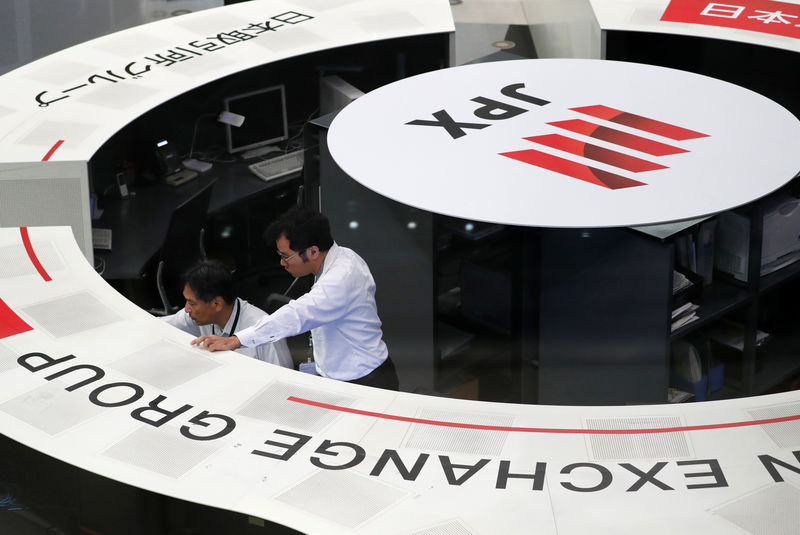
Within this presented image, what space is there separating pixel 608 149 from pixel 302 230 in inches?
63.0

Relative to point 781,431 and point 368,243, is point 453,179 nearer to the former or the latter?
point 368,243

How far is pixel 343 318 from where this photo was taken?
415cm

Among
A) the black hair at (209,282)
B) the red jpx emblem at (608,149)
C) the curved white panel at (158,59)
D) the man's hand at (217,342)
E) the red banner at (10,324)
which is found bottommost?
the man's hand at (217,342)

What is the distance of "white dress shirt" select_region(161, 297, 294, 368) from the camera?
4078 mm

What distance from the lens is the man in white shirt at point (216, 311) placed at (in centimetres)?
395

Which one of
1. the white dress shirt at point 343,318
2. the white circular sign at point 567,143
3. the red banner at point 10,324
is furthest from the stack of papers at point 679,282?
the red banner at point 10,324

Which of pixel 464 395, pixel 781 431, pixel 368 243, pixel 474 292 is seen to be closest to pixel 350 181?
pixel 368 243

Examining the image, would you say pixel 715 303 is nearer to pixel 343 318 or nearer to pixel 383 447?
pixel 343 318

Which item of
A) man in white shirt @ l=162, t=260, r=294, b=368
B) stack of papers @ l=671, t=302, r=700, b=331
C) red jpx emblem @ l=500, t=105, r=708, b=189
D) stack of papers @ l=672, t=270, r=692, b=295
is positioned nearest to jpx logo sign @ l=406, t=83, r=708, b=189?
red jpx emblem @ l=500, t=105, r=708, b=189

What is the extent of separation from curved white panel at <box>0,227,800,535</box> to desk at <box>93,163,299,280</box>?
1.57m

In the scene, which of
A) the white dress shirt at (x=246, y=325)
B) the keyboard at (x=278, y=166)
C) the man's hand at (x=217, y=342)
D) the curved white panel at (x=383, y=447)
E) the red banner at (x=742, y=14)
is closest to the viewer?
the curved white panel at (x=383, y=447)

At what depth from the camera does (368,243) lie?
16.2 feet

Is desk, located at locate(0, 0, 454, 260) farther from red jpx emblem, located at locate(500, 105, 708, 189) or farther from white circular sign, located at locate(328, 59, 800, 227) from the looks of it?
red jpx emblem, located at locate(500, 105, 708, 189)

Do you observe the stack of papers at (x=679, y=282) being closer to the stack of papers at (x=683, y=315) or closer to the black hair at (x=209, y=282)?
the stack of papers at (x=683, y=315)
